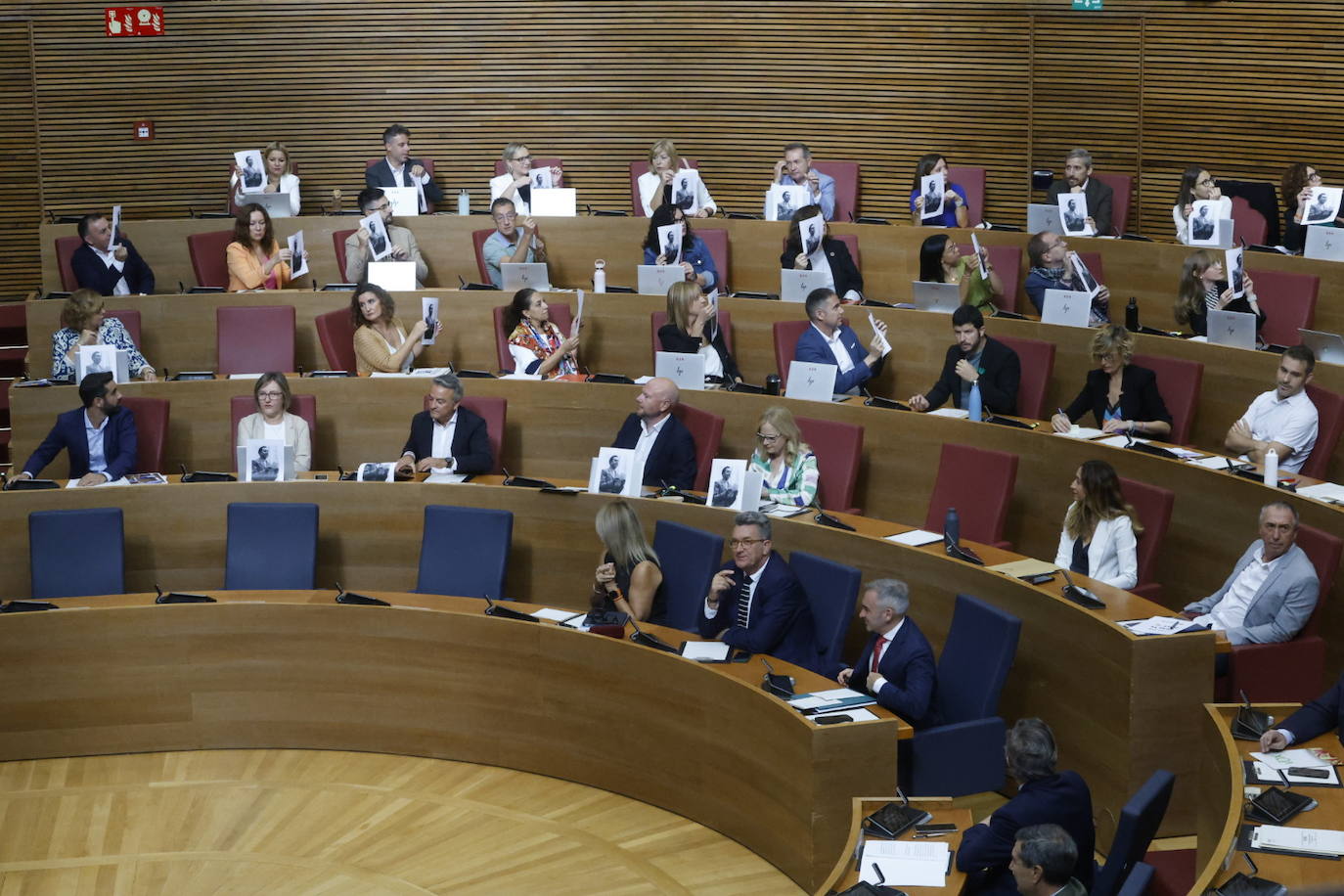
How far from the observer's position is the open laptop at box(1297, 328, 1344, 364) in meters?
6.75

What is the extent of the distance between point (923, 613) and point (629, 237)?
408 cm

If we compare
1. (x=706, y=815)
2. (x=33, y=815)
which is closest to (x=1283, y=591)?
(x=706, y=815)

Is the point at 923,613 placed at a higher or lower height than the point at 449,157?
lower

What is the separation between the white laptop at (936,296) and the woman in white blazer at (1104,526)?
228cm

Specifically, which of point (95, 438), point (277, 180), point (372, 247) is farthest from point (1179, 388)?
point (277, 180)

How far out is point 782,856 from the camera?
5223 millimetres

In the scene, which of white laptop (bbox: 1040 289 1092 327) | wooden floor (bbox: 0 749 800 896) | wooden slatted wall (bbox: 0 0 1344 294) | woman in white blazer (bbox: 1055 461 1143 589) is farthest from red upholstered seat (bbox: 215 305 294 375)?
woman in white blazer (bbox: 1055 461 1143 589)

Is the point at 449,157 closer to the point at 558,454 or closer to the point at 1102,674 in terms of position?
the point at 558,454

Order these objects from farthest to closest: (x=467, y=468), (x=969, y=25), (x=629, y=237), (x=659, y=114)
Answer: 1. (x=659, y=114)
2. (x=969, y=25)
3. (x=629, y=237)
4. (x=467, y=468)

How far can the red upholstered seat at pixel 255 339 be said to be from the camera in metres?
8.52

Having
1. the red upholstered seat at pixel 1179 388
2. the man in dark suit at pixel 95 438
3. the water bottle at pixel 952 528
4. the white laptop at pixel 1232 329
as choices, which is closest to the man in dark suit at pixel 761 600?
the water bottle at pixel 952 528

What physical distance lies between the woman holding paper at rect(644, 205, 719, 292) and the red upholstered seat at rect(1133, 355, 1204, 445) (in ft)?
8.61

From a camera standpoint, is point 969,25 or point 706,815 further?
point 969,25

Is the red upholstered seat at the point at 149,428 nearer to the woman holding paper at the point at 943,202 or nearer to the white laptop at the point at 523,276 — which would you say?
the white laptop at the point at 523,276
